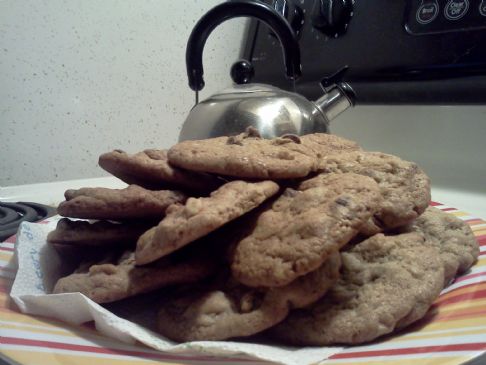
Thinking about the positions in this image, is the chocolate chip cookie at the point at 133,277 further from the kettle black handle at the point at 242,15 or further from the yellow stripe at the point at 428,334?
the kettle black handle at the point at 242,15

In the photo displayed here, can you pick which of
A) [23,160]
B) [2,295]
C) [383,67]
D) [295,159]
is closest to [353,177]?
[295,159]

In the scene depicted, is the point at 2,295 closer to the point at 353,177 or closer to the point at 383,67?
the point at 353,177

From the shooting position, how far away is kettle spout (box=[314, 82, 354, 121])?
3.39 ft

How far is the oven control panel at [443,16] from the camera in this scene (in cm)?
95

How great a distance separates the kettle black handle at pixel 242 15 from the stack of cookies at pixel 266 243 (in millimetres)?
422

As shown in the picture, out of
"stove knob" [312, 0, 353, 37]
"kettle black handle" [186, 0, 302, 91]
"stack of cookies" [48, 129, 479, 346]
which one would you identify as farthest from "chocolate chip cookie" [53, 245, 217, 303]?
"stove knob" [312, 0, 353, 37]

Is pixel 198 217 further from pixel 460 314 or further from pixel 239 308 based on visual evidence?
pixel 460 314

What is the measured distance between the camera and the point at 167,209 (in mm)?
484

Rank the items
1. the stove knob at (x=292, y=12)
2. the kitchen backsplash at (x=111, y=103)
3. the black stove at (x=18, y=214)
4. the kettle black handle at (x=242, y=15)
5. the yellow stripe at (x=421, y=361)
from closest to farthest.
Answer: the yellow stripe at (x=421, y=361) < the black stove at (x=18, y=214) < the kettle black handle at (x=242, y=15) < the kitchen backsplash at (x=111, y=103) < the stove knob at (x=292, y=12)

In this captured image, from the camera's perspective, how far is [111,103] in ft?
4.40

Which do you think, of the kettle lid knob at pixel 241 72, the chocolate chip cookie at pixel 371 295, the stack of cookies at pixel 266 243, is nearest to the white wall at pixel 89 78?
the kettle lid knob at pixel 241 72

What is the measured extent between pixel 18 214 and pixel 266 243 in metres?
0.66

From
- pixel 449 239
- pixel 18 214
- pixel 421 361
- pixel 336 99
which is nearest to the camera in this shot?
pixel 421 361

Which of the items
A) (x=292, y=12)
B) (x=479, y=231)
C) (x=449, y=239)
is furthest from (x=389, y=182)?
(x=292, y=12)
